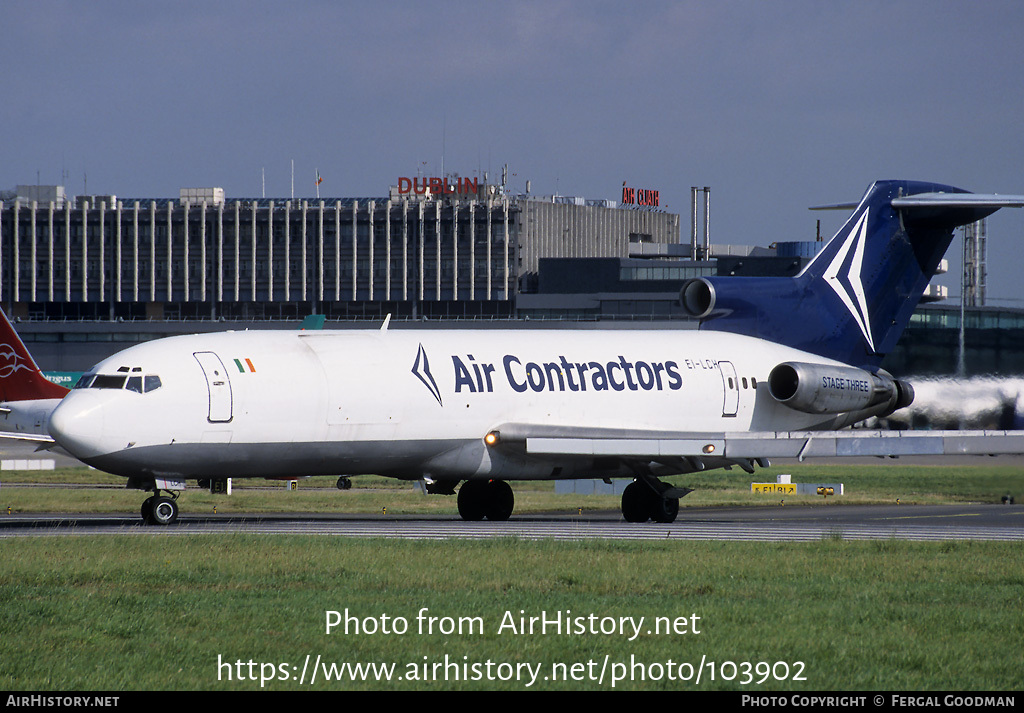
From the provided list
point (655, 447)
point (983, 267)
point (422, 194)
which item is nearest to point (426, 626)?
point (655, 447)

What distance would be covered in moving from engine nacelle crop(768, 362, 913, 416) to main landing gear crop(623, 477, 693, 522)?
4.58 metres

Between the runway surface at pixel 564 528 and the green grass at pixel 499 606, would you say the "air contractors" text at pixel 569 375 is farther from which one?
the green grass at pixel 499 606

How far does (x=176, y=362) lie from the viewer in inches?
1131

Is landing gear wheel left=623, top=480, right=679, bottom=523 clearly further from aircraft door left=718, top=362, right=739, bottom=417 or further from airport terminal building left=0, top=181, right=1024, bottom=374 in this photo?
airport terminal building left=0, top=181, right=1024, bottom=374

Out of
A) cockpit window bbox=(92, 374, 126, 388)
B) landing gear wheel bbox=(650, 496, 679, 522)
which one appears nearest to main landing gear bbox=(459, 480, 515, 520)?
landing gear wheel bbox=(650, 496, 679, 522)

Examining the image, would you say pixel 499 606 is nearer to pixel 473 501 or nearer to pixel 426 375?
pixel 426 375

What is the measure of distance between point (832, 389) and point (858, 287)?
4.37 meters

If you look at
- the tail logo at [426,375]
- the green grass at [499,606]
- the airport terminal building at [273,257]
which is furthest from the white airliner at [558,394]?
the airport terminal building at [273,257]

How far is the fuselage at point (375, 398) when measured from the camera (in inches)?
1104

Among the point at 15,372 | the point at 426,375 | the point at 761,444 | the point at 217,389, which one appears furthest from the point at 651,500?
the point at 15,372

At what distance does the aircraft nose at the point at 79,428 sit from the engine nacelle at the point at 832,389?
18.0m

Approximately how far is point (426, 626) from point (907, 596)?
6748 millimetres

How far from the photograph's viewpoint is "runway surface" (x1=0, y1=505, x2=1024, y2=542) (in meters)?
26.9

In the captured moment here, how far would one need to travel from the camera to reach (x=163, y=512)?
96.3 feet
